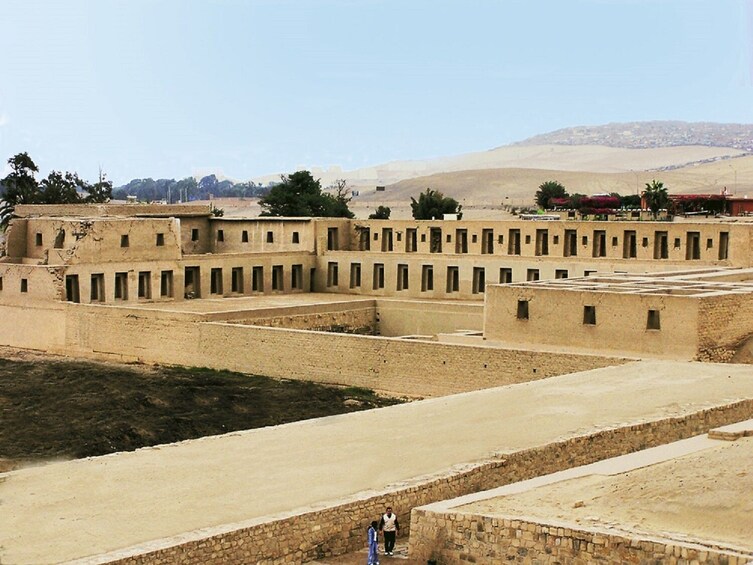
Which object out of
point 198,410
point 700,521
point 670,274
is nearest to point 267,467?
point 700,521

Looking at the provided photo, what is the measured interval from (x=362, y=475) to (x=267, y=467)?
1294 mm

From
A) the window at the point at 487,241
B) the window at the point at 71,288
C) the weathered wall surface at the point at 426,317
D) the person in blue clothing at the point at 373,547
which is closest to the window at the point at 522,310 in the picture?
the weathered wall surface at the point at 426,317

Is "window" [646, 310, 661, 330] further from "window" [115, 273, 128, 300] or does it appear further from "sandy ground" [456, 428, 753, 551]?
"window" [115, 273, 128, 300]

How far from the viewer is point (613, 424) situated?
841 inches

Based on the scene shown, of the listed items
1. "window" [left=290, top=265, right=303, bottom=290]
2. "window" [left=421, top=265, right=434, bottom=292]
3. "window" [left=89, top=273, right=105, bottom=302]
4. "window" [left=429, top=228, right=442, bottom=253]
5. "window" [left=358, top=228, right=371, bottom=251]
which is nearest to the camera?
"window" [left=89, top=273, right=105, bottom=302]

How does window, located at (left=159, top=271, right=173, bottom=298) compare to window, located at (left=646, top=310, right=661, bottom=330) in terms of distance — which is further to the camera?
window, located at (left=159, top=271, right=173, bottom=298)

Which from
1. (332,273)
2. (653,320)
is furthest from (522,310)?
(332,273)

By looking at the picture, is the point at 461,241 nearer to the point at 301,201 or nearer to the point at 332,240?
the point at 332,240

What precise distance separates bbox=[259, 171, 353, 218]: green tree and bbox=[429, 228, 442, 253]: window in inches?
916

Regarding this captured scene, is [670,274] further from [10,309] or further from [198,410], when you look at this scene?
[10,309]

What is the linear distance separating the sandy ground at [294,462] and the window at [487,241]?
861 inches

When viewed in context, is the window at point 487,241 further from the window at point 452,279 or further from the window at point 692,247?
the window at point 692,247

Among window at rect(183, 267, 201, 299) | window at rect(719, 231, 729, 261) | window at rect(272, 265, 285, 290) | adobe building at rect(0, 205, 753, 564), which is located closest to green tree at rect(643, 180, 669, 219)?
adobe building at rect(0, 205, 753, 564)

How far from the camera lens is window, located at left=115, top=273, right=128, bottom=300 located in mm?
42375
